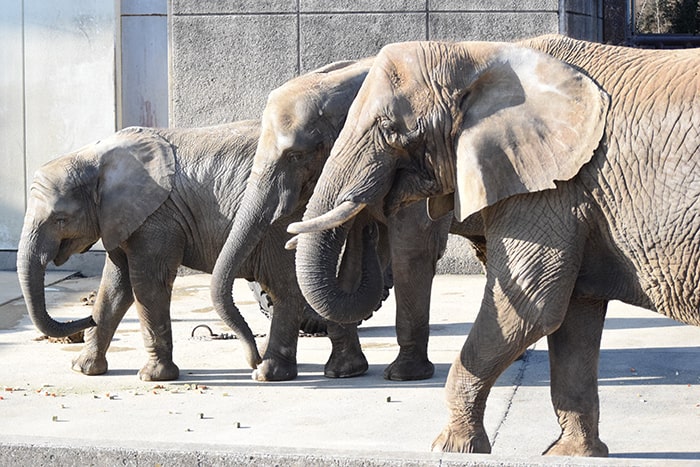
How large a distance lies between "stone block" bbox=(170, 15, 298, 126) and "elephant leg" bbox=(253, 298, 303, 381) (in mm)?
6173

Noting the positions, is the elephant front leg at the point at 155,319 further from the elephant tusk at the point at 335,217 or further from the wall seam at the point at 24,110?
the wall seam at the point at 24,110

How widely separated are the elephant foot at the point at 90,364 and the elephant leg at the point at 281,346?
1.01 meters

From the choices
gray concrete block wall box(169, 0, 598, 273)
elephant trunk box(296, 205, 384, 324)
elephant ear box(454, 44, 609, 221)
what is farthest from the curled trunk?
gray concrete block wall box(169, 0, 598, 273)

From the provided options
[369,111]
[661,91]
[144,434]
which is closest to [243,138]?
[144,434]

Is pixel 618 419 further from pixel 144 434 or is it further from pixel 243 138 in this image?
pixel 243 138

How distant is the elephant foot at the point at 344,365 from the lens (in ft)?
26.2

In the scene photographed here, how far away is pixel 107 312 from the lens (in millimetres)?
8203

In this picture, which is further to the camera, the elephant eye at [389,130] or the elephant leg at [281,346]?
the elephant leg at [281,346]

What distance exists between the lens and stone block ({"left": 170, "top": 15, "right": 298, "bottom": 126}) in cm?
1384

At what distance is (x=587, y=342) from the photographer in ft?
18.5

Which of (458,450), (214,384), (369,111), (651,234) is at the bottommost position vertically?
(214,384)

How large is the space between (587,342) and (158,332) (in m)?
3.23

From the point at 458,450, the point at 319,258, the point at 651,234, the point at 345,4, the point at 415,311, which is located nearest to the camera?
the point at 651,234

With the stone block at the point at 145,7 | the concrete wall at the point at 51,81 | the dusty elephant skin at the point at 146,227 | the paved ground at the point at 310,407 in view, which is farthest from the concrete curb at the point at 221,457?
the stone block at the point at 145,7
